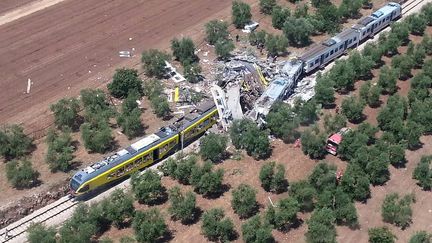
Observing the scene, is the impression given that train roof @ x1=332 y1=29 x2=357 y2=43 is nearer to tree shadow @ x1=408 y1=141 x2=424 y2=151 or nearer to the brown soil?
tree shadow @ x1=408 y1=141 x2=424 y2=151

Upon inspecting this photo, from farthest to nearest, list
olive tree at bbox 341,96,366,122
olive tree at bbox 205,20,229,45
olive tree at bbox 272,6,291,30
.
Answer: olive tree at bbox 272,6,291,30 < olive tree at bbox 205,20,229,45 < olive tree at bbox 341,96,366,122

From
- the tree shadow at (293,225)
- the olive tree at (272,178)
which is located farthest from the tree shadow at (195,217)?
the tree shadow at (293,225)

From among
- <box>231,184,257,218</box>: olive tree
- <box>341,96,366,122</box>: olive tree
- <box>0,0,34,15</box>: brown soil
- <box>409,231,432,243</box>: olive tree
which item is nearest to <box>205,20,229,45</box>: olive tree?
<box>341,96,366,122</box>: olive tree

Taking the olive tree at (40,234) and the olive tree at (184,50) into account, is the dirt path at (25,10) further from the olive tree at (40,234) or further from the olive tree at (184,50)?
the olive tree at (40,234)

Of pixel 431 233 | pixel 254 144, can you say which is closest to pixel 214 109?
pixel 254 144

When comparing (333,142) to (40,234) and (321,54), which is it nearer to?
(321,54)

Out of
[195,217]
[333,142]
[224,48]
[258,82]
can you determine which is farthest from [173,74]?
[195,217]

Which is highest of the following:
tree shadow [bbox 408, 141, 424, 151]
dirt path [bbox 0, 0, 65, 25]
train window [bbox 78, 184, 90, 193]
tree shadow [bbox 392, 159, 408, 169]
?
dirt path [bbox 0, 0, 65, 25]

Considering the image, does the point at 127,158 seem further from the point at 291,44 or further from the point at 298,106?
the point at 291,44
